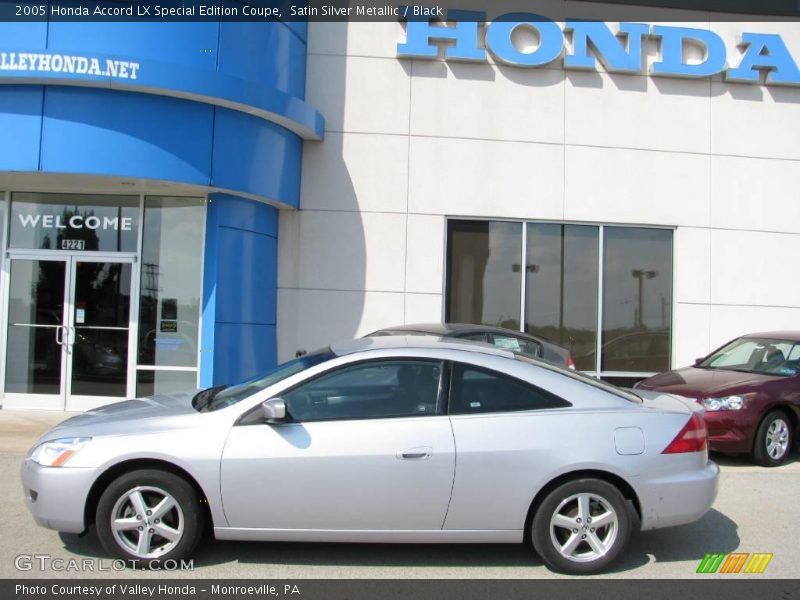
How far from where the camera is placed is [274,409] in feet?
13.9

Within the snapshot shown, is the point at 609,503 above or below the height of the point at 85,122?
below

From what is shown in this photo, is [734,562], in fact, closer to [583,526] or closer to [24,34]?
[583,526]

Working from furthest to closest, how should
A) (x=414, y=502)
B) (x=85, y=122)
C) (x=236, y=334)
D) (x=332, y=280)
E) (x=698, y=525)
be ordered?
(x=332, y=280)
(x=236, y=334)
(x=85, y=122)
(x=698, y=525)
(x=414, y=502)

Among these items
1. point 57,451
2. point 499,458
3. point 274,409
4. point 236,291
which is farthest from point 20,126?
point 499,458

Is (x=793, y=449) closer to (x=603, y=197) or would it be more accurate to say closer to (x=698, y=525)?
(x=698, y=525)

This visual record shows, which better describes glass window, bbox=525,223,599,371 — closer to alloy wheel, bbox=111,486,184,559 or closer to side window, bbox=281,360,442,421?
side window, bbox=281,360,442,421

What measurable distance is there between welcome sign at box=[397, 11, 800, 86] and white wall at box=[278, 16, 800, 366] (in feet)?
0.70

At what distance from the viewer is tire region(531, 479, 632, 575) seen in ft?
14.4

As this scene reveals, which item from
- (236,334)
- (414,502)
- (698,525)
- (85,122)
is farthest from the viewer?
(236,334)

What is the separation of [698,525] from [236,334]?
22.7 feet

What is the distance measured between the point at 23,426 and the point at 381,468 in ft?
22.3

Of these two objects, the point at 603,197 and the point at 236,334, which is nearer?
the point at 236,334

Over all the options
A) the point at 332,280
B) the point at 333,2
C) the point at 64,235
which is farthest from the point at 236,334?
the point at 333,2
